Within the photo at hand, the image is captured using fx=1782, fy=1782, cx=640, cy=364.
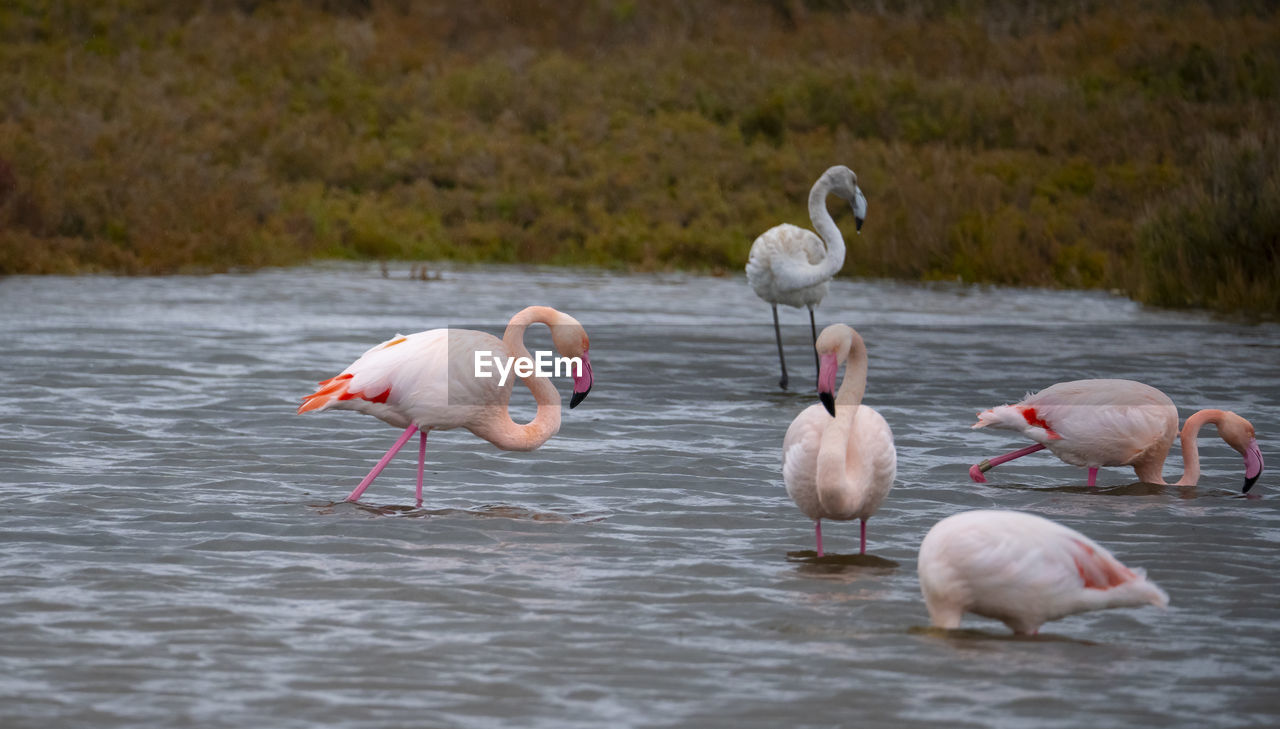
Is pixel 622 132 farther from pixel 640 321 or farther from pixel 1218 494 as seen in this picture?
pixel 1218 494

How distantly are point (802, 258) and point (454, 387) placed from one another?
6811mm

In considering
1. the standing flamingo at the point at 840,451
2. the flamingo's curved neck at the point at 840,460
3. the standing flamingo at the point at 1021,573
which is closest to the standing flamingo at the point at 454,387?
the standing flamingo at the point at 840,451

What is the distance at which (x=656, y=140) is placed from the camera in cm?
3872

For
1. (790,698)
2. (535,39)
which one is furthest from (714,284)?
(535,39)

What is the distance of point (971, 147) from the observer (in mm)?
37125

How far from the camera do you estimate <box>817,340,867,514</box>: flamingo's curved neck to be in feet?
22.8

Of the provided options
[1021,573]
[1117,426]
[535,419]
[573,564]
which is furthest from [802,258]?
[1021,573]

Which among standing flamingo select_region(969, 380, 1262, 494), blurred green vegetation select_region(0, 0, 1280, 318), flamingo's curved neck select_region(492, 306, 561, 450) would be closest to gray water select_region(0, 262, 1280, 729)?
standing flamingo select_region(969, 380, 1262, 494)

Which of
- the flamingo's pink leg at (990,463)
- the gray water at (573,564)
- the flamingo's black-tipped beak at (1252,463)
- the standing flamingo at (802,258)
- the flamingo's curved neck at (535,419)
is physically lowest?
the gray water at (573,564)

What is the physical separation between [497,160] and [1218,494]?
29.4 metres

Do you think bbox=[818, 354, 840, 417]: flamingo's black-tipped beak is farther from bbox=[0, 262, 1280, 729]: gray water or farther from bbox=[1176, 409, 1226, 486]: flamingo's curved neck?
Answer: bbox=[1176, 409, 1226, 486]: flamingo's curved neck

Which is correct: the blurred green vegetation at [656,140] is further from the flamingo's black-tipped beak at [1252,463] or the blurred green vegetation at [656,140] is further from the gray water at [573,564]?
the flamingo's black-tipped beak at [1252,463]

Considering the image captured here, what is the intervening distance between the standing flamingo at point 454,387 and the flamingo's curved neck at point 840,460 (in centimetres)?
160

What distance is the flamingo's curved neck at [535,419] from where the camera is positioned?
27.7 ft
